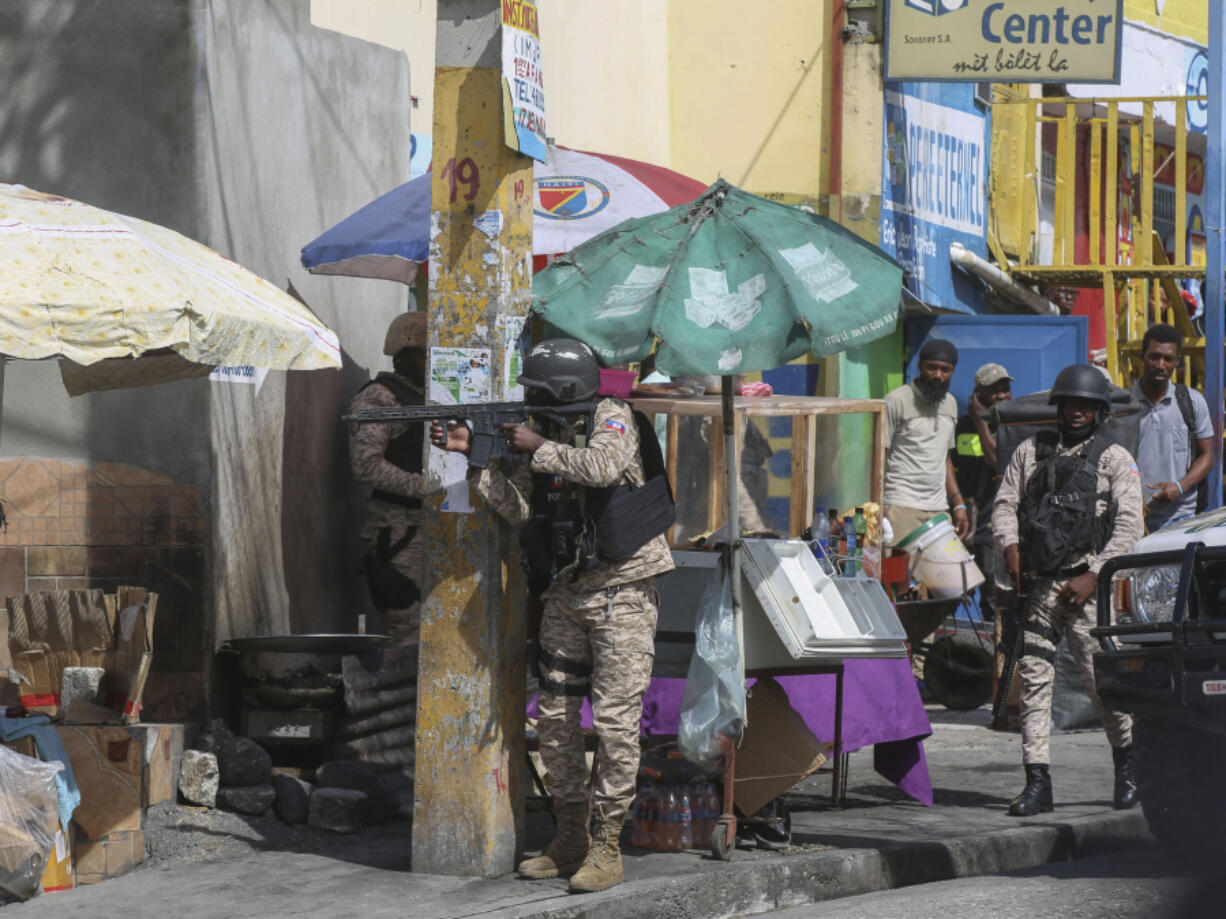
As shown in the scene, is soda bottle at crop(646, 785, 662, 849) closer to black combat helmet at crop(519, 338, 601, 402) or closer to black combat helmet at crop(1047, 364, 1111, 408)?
black combat helmet at crop(519, 338, 601, 402)

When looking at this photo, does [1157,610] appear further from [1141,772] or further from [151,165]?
[151,165]

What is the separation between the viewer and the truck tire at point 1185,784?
7.37 m

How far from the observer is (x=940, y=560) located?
11.2 m

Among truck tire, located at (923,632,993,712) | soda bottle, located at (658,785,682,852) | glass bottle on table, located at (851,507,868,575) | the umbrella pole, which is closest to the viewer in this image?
the umbrella pole

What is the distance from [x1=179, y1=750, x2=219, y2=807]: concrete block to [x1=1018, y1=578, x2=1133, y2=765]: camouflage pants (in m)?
3.53

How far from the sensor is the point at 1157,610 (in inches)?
281

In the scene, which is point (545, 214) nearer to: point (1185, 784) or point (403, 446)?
point (403, 446)

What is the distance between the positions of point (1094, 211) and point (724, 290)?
962cm

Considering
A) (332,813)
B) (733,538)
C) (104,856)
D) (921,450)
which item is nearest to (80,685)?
(104,856)

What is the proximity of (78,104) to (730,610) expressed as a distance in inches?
156

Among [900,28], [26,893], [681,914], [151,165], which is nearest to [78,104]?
[151,165]

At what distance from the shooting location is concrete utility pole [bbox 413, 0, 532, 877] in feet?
22.0

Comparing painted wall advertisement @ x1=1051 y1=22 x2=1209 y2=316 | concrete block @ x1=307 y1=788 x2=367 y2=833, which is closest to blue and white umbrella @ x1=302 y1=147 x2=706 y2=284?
concrete block @ x1=307 y1=788 x2=367 y2=833

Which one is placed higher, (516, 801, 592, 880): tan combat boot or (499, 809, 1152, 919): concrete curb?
(516, 801, 592, 880): tan combat boot
